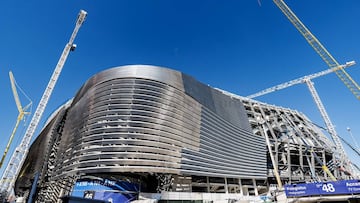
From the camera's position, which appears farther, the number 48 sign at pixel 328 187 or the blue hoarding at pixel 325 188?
the number 48 sign at pixel 328 187

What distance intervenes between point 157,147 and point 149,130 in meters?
3.94

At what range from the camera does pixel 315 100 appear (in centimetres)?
10375

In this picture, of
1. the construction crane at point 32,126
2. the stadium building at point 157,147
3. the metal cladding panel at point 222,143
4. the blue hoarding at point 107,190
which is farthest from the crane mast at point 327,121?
the construction crane at point 32,126

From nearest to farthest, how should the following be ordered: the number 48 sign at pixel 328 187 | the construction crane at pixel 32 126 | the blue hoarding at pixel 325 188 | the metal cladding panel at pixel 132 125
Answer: the blue hoarding at pixel 325 188, the number 48 sign at pixel 328 187, the metal cladding panel at pixel 132 125, the construction crane at pixel 32 126

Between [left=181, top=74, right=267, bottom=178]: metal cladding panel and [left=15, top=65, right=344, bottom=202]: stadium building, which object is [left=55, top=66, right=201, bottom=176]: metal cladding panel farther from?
[left=181, top=74, right=267, bottom=178]: metal cladding panel

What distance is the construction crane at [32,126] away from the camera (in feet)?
246

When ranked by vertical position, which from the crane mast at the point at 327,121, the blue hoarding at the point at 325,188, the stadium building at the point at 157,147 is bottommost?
the blue hoarding at the point at 325,188

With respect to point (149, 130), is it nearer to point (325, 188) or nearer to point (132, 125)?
point (132, 125)

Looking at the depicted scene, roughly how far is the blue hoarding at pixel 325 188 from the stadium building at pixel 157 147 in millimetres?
25494

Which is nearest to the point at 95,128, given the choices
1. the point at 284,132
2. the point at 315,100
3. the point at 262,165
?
the point at 262,165

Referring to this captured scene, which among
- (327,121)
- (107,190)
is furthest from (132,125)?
(327,121)

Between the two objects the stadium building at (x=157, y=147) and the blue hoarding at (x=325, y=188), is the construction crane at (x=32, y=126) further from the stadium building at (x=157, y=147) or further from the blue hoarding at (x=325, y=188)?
the blue hoarding at (x=325, y=188)

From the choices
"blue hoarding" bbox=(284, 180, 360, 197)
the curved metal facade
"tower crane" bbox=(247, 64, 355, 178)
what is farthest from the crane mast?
"blue hoarding" bbox=(284, 180, 360, 197)

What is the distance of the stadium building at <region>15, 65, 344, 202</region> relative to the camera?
141ft
